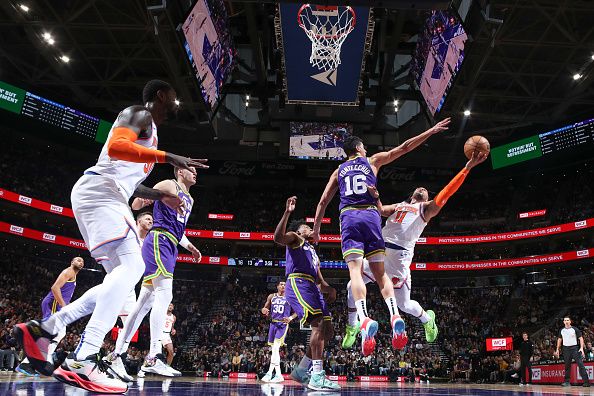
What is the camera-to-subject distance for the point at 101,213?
3.65 meters

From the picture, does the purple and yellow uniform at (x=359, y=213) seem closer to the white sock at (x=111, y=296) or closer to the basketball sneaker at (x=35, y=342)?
the white sock at (x=111, y=296)

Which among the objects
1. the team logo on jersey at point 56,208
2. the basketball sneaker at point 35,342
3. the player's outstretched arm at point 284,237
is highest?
the team logo on jersey at point 56,208

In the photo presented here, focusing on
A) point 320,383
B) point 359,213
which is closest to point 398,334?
point 320,383

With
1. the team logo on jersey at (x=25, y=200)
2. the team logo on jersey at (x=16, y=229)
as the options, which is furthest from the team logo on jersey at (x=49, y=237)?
the team logo on jersey at (x=25, y=200)

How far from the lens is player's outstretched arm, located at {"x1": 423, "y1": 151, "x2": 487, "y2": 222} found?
6277 millimetres

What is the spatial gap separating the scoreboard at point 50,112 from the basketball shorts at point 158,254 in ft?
63.7

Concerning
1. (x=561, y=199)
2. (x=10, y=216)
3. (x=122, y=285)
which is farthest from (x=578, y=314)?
(x=10, y=216)

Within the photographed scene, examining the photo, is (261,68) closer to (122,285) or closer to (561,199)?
(122,285)

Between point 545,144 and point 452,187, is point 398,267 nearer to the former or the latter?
point 452,187

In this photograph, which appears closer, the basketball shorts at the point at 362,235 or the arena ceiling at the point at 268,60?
the basketball shorts at the point at 362,235

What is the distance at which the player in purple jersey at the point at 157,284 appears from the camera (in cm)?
626

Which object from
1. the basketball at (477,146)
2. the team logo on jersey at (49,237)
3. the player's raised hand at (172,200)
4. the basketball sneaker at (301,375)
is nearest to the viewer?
the player's raised hand at (172,200)

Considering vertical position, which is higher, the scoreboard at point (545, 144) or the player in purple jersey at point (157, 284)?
the scoreboard at point (545, 144)

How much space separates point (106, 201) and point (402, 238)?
4.80m
